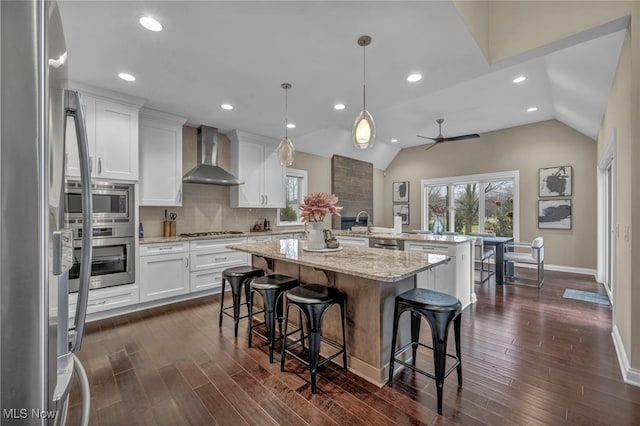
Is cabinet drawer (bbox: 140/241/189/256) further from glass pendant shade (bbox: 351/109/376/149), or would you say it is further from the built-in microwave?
glass pendant shade (bbox: 351/109/376/149)

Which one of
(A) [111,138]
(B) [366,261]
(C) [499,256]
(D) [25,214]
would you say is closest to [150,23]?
(A) [111,138]

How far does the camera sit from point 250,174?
508cm

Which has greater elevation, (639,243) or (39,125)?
(39,125)

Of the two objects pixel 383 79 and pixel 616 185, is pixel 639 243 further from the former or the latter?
pixel 383 79

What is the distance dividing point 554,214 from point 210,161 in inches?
270

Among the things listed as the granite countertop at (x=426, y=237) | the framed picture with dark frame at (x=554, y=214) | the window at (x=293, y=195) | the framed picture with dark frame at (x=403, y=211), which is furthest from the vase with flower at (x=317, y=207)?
the framed picture with dark frame at (x=403, y=211)

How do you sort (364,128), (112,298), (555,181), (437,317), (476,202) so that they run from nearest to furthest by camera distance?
(437,317) < (364,128) < (112,298) < (555,181) < (476,202)

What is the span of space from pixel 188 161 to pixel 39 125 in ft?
14.7

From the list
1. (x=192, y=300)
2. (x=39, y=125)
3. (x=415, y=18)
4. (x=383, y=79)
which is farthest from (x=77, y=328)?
(x=192, y=300)

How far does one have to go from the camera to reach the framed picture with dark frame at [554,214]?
5.79m

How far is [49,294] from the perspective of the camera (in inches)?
21.1

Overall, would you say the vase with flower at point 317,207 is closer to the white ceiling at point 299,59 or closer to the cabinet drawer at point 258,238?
the white ceiling at point 299,59

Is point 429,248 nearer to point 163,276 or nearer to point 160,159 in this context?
point 163,276

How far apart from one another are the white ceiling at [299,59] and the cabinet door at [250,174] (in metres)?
0.59
